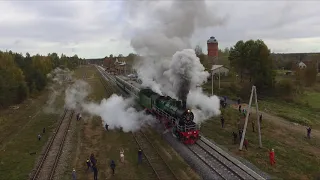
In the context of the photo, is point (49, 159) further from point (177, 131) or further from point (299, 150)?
point (299, 150)

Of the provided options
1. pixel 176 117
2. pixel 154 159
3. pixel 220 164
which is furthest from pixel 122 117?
pixel 220 164

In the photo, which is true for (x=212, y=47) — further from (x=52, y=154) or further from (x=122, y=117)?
(x=52, y=154)

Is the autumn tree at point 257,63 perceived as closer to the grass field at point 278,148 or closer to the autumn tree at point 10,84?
the grass field at point 278,148

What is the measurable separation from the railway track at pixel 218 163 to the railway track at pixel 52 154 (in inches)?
431

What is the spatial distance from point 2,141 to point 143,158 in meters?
15.8

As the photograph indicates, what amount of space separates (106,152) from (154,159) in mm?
4689

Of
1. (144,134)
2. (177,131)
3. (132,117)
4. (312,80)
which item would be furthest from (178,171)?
(312,80)

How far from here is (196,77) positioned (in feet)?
91.2

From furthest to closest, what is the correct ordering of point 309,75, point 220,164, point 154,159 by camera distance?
point 309,75 → point 154,159 → point 220,164

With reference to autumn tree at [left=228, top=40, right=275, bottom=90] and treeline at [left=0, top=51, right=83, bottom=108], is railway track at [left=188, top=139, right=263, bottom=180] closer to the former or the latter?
treeline at [left=0, top=51, right=83, bottom=108]

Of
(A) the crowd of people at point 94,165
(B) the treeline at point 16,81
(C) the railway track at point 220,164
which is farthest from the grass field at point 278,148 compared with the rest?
(B) the treeline at point 16,81

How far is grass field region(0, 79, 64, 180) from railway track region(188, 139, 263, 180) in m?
12.8

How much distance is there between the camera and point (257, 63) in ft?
183

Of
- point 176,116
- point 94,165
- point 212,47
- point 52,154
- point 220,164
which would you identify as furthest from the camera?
point 212,47
